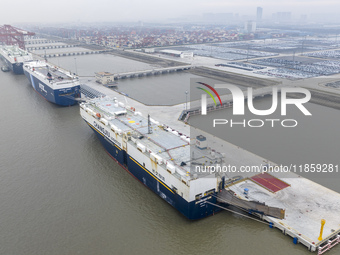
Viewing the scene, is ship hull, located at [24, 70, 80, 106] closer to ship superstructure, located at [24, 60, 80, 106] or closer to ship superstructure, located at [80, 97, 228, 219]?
ship superstructure, located at [24, 60, 80, 106]

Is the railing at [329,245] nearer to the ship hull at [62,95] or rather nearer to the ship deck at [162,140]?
the ship deck at [162,140]

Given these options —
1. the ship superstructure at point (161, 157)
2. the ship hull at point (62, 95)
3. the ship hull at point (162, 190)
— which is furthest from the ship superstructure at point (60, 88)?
the ship hull at point (162, 190)

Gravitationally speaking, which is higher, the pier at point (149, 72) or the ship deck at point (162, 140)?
the pier at point (149, 72)

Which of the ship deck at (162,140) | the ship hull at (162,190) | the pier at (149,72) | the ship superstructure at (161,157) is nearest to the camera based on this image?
the ship superstructure at (161,157)

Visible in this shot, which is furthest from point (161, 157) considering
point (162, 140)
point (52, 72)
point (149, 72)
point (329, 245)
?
point (149, 72)

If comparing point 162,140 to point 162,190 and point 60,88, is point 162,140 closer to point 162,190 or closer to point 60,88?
point 162,190

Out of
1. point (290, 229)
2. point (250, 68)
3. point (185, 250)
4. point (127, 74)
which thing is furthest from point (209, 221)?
point (250, 68)

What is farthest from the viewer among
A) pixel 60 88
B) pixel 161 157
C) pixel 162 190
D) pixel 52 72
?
pixel 52 72
